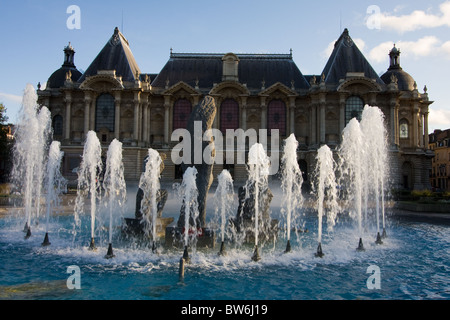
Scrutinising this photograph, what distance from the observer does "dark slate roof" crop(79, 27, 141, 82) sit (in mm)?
43125

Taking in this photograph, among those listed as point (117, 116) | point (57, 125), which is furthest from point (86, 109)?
point (57, 125)

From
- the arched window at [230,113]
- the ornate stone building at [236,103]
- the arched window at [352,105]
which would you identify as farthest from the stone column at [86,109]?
the arched window at [352,105]

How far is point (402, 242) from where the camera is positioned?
12.4 metres

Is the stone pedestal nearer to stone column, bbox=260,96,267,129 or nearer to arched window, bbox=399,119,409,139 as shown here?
stone column, bbox=260,96,267,129

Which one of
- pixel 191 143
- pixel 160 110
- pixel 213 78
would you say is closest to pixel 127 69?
pixel 160 110

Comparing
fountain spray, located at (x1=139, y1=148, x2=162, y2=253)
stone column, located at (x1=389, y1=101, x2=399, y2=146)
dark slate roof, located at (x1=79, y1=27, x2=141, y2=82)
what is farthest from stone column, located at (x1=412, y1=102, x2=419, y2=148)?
fountain spray, located at (x1=139, y1=148, x2=162, y2=253)

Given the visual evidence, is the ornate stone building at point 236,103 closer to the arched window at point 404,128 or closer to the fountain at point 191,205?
the arched window at point 404,128

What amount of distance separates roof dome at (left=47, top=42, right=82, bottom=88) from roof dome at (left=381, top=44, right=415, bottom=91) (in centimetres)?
4438

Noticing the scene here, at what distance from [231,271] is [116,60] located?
41839 millimetres

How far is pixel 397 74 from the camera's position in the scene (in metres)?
45.2

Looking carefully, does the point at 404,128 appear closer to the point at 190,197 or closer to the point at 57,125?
the point at 190,197

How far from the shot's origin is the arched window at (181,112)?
4306 centimetres
